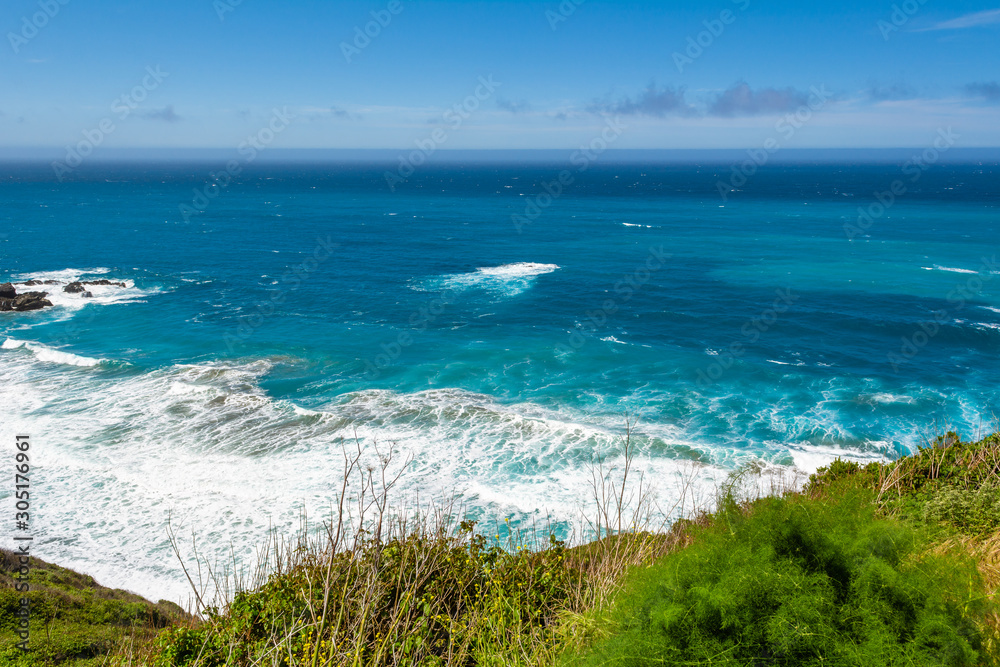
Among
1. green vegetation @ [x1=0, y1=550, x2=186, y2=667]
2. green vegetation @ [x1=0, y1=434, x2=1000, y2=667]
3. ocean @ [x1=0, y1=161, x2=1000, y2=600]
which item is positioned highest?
ocean @ [x1=0, y1=161, x2=1000, y2=600]

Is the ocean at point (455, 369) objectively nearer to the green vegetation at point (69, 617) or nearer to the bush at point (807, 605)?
the green vegetation at point (69, 617)

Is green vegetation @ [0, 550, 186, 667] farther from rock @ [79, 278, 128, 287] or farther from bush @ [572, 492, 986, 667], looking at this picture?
rock @ [79, 278, 128, 287]

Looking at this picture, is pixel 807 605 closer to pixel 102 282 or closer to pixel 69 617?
pixel 69 617

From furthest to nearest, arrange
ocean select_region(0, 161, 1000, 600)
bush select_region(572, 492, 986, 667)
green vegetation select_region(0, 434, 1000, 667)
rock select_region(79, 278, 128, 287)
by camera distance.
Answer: rock select_region(79, 278, 128, 287)
ocean select_region(0, 161, 1000, 600)
green vegetation select_region(0, 434, 1000, 667)
bush select_region(572, 492, 986, 667)

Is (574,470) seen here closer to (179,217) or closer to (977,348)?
(977,348)

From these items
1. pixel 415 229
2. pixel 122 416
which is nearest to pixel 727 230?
pixel 415 229

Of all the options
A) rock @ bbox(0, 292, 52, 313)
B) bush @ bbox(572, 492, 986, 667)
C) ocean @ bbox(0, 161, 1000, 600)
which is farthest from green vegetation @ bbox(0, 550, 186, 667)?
rock @ bbox(0, 292, 52, 313)
